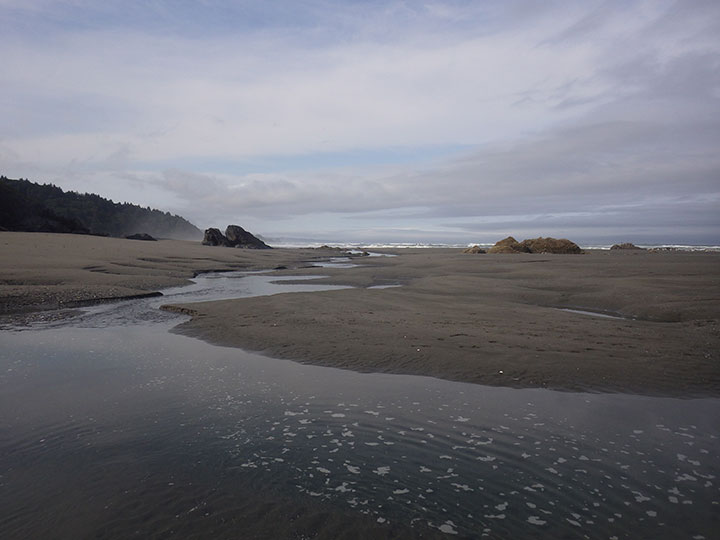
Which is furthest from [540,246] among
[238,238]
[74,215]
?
[74,215]

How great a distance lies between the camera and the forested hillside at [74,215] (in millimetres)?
46406

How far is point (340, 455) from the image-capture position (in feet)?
16.4

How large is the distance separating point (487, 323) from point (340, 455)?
7267 millimetres

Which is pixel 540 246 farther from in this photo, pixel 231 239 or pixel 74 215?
pixel 74 215

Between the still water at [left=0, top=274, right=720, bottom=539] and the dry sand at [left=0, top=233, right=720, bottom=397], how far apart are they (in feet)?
2.90

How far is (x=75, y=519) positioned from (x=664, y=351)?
31.1 ft

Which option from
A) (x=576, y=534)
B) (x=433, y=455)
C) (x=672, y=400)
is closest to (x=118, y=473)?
(x=433, y=455)

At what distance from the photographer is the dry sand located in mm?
7844

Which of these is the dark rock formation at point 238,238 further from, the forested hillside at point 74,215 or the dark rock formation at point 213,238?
the forested hillside at point 74,215

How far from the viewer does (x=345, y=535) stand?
3.64m

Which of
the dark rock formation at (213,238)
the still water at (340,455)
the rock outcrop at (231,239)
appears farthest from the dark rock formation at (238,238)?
the still water at (340,455)

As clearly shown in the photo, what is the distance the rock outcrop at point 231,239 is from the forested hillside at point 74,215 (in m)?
13.6

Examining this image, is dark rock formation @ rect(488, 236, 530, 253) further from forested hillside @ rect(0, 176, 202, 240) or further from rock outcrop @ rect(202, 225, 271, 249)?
forested hillside @ rect(0, 176, 202, 240)

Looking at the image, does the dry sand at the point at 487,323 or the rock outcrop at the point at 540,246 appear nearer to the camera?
the dry sand at the point at 487,323
